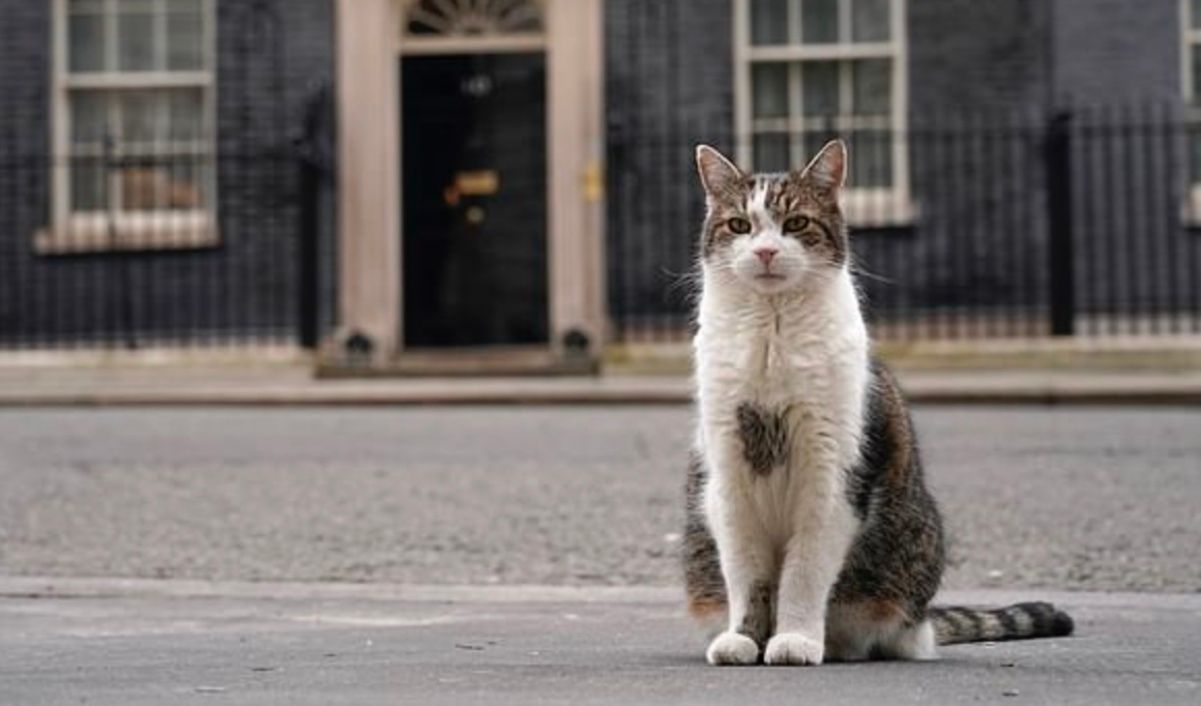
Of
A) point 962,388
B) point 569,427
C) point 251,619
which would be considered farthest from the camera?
point 962,388

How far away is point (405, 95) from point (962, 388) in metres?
6.16

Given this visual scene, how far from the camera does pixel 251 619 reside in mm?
7473

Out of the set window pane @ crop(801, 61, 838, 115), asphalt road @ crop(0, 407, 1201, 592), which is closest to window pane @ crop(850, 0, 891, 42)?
window pane @ crop(801, 61, 838, 115)

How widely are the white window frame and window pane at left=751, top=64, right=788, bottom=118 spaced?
50 millimetres

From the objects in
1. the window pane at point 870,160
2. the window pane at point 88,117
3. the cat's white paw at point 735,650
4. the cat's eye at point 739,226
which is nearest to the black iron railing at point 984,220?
the window pane at point 870,160

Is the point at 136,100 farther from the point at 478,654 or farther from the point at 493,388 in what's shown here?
the point at 478,654

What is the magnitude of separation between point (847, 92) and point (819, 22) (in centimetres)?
66

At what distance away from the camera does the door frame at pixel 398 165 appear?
18688 millimetres

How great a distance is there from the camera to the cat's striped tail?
6.23 meters

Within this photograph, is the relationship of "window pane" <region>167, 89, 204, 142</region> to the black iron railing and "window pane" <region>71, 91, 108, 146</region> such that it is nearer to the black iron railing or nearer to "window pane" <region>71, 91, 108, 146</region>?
"window pane" <region>71, 91, 108, 146</region>

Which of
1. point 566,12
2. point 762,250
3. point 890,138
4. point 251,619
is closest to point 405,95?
point 566,12

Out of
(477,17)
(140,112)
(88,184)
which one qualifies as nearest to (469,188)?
(477,17)

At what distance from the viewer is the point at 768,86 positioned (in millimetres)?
19062

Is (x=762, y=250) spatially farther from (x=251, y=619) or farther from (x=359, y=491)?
(x=359, y=491)
